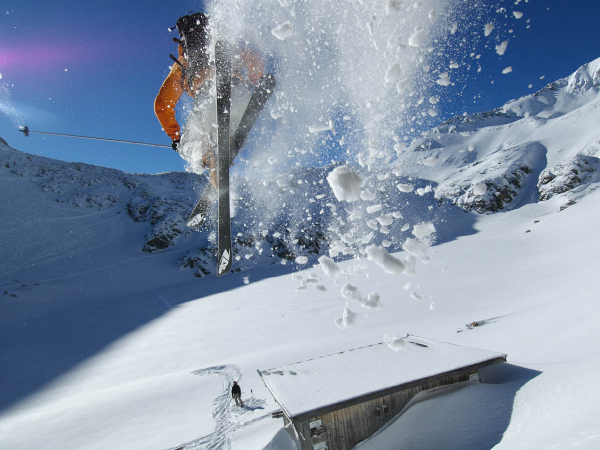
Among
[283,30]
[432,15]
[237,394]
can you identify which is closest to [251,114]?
[283,30]

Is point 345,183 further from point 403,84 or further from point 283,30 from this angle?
point 283,30

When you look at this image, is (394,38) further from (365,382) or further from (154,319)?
(154,319)

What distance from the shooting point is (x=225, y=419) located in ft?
29.3

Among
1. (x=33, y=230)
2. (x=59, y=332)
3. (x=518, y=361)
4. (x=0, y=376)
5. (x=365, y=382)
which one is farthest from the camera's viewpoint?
(x=33, y=230)

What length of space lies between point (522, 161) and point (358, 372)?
75.7 meters

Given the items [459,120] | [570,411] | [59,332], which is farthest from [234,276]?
[459,120]

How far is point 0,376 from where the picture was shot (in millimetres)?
15250

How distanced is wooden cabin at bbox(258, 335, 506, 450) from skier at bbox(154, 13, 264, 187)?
16.0 feet

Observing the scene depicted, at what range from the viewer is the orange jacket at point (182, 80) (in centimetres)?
482

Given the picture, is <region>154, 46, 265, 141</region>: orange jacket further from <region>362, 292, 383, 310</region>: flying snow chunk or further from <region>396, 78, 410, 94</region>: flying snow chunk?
<region>362, 292, 383, 310</region>: flying snow chunk

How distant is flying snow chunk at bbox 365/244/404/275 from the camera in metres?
3.32

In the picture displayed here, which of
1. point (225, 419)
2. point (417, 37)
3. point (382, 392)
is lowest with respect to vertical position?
point (382, 392)

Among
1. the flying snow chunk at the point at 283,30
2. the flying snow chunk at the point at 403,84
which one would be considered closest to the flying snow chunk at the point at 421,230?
the flying snow chunk at the point at 403,84

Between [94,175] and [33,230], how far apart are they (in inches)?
915
